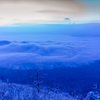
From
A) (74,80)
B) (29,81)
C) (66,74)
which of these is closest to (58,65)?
(66,74)

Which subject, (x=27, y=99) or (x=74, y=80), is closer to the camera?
(x=27, y=99)

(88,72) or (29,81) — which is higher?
(88,72)

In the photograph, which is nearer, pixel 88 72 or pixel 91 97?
pixel 91 97

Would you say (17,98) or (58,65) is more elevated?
(58,65)

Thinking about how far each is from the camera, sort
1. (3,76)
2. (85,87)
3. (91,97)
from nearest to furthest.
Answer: (91,97) < (85,87) < (3,76)

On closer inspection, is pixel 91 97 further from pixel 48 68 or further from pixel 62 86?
pixel 48 68

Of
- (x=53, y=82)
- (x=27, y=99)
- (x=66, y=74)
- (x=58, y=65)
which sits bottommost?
(x=27, y=99)

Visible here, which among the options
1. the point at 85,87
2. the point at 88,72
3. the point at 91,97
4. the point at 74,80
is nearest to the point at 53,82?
the point at 74,80

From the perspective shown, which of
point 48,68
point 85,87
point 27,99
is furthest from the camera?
point 48,68

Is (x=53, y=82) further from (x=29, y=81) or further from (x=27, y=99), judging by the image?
(x=27, y=99)
